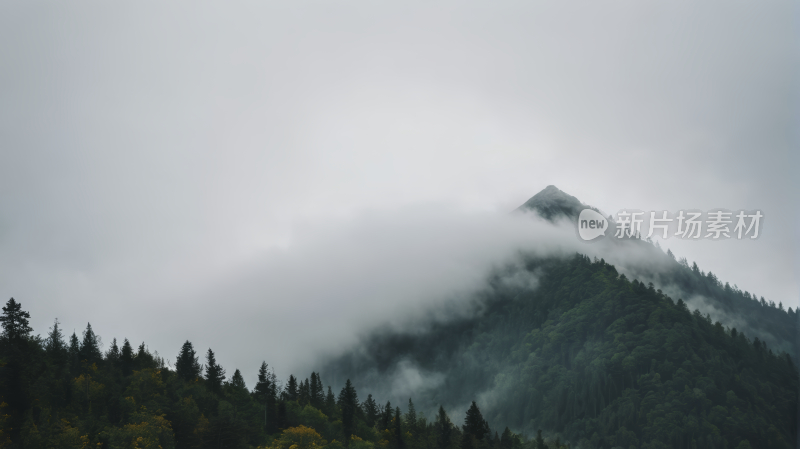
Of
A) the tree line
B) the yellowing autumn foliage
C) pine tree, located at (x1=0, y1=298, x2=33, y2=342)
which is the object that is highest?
pine tree, located at (x1=0, y1=298, x2=33, y2=342)

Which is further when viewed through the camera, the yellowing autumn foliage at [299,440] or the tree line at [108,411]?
the yellowing autumn foliage at [299,440]

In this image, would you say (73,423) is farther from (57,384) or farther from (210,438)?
(210,438)

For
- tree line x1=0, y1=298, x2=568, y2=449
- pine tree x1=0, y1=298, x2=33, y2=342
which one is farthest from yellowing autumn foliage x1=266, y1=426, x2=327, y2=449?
pine tree x1=0, y1=298, x2=33, y2=342

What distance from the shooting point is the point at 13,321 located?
15500 cm

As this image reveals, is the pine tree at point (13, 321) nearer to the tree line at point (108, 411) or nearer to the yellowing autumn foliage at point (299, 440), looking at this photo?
the tree line at point (108, 411)

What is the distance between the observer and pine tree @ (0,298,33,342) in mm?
153625

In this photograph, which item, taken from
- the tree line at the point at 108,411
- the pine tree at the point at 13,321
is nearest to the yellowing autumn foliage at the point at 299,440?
the tree line at the point at 108,411

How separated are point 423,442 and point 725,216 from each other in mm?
123829

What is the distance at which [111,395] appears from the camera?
17462 cm

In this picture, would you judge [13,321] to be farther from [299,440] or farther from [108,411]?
[299,440]

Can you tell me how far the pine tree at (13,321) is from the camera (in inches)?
6048

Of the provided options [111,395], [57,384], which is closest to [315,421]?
[111,395]

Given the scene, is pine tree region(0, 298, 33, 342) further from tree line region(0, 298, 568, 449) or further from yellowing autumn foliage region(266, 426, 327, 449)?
yellowing autumn foliage region(266, 426, 327, 449)

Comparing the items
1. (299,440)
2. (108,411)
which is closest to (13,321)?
(108,411)
